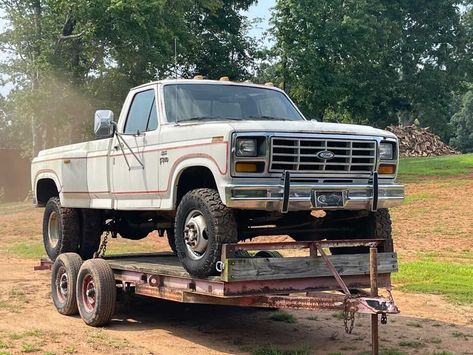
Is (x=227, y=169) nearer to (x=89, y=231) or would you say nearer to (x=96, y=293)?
(x=96, y=293)

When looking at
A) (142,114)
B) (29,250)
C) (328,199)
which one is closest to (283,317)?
(328,199)

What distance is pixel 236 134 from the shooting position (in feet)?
→ 21.8

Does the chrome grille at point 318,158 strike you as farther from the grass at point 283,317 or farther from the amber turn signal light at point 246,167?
the grass at point 283,317

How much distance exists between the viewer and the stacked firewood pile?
4444 cm

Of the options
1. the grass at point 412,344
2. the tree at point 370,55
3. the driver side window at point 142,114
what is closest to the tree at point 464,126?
the tree at point 370,55

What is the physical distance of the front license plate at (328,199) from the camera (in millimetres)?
6805

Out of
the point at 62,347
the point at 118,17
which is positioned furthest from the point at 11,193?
the point at 62,347

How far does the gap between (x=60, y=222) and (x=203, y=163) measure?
395 cm

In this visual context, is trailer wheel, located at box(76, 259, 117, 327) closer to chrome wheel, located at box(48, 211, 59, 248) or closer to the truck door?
the truck door

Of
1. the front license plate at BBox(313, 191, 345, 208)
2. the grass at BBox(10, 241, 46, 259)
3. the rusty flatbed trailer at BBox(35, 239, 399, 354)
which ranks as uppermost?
the front license plate at BBox(313, 191, 345, 208)

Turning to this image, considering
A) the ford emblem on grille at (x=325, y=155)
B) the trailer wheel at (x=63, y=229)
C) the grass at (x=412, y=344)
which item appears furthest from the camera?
the trailer wheel at (x=63, y=229)

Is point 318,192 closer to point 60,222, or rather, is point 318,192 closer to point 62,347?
point 62,347

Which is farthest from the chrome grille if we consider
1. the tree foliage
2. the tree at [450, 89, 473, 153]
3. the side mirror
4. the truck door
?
the tree at [450, 89, 473, 153]

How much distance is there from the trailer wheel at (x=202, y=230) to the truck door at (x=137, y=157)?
772mm
